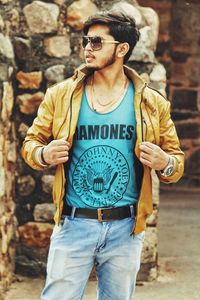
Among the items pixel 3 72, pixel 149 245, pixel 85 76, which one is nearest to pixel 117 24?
pixel 85 76

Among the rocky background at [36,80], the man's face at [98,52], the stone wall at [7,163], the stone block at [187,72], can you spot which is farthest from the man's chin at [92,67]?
the stone block at [187,72]

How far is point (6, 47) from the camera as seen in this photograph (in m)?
3.71

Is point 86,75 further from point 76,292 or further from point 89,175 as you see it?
point 76,292

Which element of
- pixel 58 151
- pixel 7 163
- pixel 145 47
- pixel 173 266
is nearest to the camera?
pixel 58 151

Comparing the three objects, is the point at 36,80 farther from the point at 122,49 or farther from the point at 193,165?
the point at 193,165

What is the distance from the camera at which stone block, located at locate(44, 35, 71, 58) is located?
3.98m

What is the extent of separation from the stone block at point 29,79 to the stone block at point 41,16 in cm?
26

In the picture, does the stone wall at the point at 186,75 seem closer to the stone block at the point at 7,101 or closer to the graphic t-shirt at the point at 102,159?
the stone block at the point at 7,101

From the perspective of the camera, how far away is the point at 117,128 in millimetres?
2422

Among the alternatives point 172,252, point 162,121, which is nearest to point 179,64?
point 172,252

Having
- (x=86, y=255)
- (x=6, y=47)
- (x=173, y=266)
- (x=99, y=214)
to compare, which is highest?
(x=6, y=47)

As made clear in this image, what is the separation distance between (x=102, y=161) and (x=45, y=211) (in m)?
1.72

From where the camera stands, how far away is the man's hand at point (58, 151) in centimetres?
233

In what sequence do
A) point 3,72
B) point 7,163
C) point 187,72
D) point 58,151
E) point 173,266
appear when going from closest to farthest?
point 58,151 < point 3,72 < point 7,163 < point 173,266 < point 187,72
